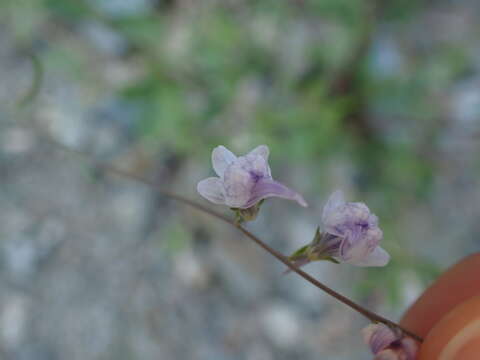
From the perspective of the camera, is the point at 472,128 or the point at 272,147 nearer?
the point at 272,147

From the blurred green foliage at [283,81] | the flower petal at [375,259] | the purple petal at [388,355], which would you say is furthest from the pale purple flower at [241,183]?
the blurred green foliage at [283,81]

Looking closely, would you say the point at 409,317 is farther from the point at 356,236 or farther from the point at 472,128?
the point at 472,128

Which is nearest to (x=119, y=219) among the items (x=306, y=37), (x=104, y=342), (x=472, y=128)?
(x=104, y=342)

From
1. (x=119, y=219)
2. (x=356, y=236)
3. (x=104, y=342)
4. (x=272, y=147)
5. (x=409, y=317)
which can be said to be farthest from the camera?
(x=119, y=219)

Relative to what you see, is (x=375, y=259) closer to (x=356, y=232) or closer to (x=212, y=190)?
(x=356, y=232)

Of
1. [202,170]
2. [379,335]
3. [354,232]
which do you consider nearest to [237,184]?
[354,232]

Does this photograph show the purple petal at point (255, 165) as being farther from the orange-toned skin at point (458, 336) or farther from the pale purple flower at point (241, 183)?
the orange-toned skin at point (458, 336)

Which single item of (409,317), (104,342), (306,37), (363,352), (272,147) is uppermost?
(409,317)

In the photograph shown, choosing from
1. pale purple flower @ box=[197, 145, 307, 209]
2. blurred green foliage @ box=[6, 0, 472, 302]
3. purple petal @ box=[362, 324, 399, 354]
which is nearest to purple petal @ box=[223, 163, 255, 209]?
pale purple flower @ box=[197, 145, 307, 209]
